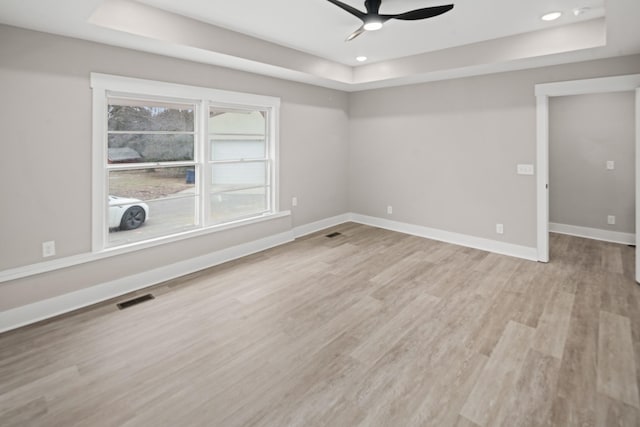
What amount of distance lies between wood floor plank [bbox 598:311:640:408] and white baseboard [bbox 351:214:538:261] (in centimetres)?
158

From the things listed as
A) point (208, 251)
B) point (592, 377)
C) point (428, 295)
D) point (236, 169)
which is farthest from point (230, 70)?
point (592, 377)

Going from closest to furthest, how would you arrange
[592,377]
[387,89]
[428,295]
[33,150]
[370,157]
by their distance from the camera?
[592,377] < [33,150] < [428,295] < [387,89] < [370,157]

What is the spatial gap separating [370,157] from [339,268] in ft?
8.72

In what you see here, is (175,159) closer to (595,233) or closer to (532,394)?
(532,394)

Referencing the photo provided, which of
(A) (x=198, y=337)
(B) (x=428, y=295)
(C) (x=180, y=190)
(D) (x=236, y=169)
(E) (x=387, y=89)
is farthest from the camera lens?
(E) (x=387, y=89)

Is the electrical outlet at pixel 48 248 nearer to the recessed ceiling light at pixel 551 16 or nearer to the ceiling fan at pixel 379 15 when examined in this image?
the ceiling fan at pixel 379 15

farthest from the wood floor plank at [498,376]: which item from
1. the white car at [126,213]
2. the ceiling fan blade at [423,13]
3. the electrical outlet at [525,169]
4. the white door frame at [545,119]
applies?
the white car at [126,213]

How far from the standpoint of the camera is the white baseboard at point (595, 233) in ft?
16.4

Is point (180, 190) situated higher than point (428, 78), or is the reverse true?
point (428, 78)

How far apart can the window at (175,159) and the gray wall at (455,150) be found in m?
1.94

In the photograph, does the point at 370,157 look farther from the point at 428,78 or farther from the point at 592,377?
the point at 592,377

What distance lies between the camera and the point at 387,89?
228 inches

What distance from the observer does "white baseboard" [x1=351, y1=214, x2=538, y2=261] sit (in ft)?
15.0

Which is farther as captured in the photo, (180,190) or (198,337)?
(180,190)
